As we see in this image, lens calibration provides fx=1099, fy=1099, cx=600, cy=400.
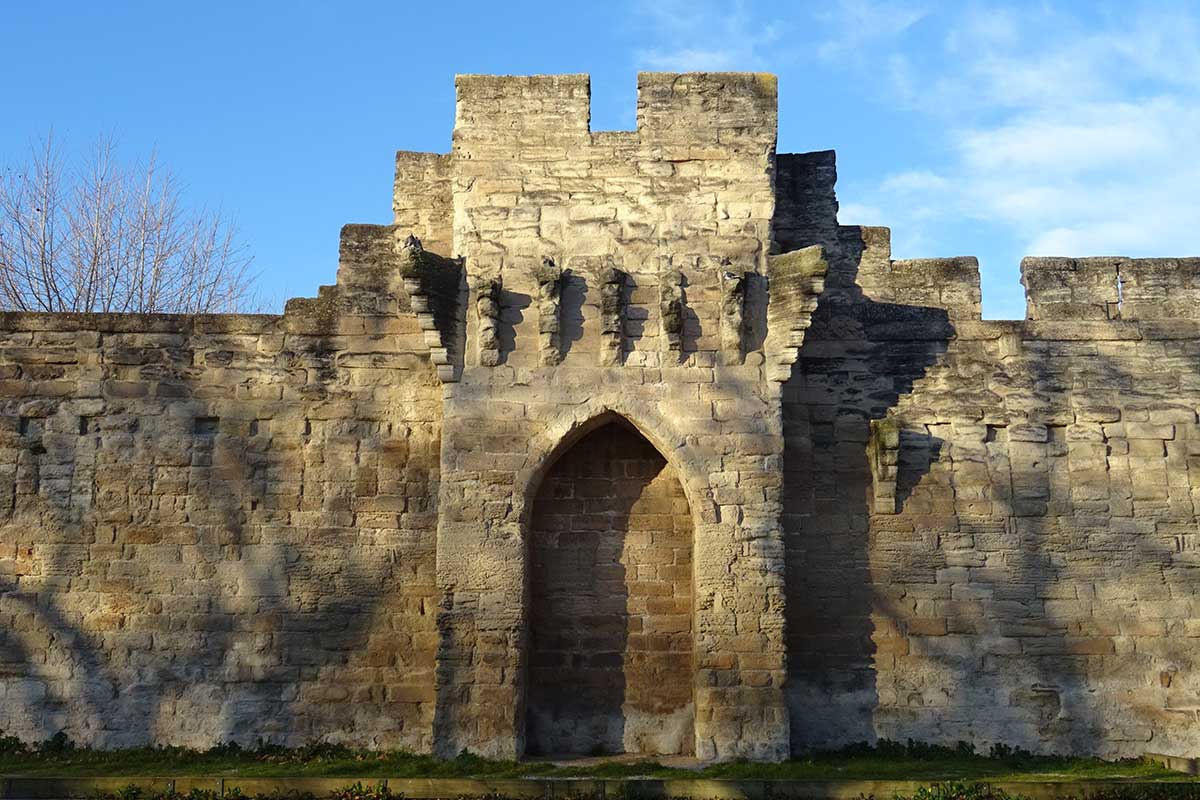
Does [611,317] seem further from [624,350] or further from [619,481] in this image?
[619,481]

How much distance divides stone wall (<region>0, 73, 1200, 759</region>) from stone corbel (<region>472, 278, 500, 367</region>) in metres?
0.03

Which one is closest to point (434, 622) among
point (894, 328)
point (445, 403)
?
point (445, 403)

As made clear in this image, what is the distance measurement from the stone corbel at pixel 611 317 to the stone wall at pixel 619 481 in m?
0.03

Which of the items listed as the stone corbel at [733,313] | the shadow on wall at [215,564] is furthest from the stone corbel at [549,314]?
the shadow on wall at [215,564]

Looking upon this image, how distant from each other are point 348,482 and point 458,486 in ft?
4.23

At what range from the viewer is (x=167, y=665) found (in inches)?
372

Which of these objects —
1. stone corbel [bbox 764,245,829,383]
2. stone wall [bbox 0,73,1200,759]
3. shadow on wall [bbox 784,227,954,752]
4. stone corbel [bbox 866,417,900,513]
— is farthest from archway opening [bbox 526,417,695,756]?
stone corbel [bbox 866,417,900,513]

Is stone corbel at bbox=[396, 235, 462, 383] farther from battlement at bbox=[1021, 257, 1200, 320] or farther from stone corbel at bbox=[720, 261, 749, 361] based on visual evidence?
battlement at bbox=[1021, 257, 1200, 320]

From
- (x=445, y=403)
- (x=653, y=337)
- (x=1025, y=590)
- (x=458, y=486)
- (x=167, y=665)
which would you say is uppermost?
(x=653, y=337)

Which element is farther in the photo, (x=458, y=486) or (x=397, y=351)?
(x=397, y=351)

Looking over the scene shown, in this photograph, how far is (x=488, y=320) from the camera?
9.16 m

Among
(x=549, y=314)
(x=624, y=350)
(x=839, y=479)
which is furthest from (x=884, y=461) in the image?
(x=549, y=314)

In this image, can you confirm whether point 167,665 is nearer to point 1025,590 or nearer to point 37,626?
point 37,626

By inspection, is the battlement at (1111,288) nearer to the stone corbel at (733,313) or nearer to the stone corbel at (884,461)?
the stone corbel at (884,461)
